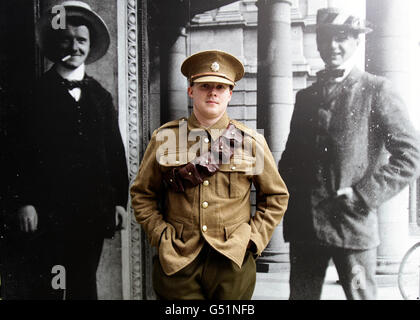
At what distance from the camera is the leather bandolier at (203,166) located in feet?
7.63

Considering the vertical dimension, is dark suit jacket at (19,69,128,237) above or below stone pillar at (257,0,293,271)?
below

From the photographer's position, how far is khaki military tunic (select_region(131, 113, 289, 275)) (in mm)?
2338

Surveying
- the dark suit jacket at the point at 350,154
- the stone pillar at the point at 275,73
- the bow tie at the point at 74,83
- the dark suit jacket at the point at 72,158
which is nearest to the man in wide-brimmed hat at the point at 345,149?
the dark suit jacket at the point at 350,154

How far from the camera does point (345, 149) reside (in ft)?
10.2

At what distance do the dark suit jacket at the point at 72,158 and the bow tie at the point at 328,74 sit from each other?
1822mm

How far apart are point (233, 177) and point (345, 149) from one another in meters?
1.26

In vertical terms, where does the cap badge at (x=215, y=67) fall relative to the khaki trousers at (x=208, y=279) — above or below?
above

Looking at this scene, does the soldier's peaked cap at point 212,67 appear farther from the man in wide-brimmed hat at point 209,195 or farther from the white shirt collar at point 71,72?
the white shirt collar at point 71,72

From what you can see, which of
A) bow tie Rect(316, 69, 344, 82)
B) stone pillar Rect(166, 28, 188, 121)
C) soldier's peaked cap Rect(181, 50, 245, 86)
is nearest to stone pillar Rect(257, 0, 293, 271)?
bow tie Rect(316, 69, 344, 82)

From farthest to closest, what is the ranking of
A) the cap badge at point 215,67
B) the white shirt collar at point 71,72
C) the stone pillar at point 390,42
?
the white shirt collar at point 71,72
the stone pillar at point 390,42
the cap badge at point 215,67

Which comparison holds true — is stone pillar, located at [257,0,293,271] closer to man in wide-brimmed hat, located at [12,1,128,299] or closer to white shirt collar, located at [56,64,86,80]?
man in wide-brimmed hat, located at [12,1,128,299]
